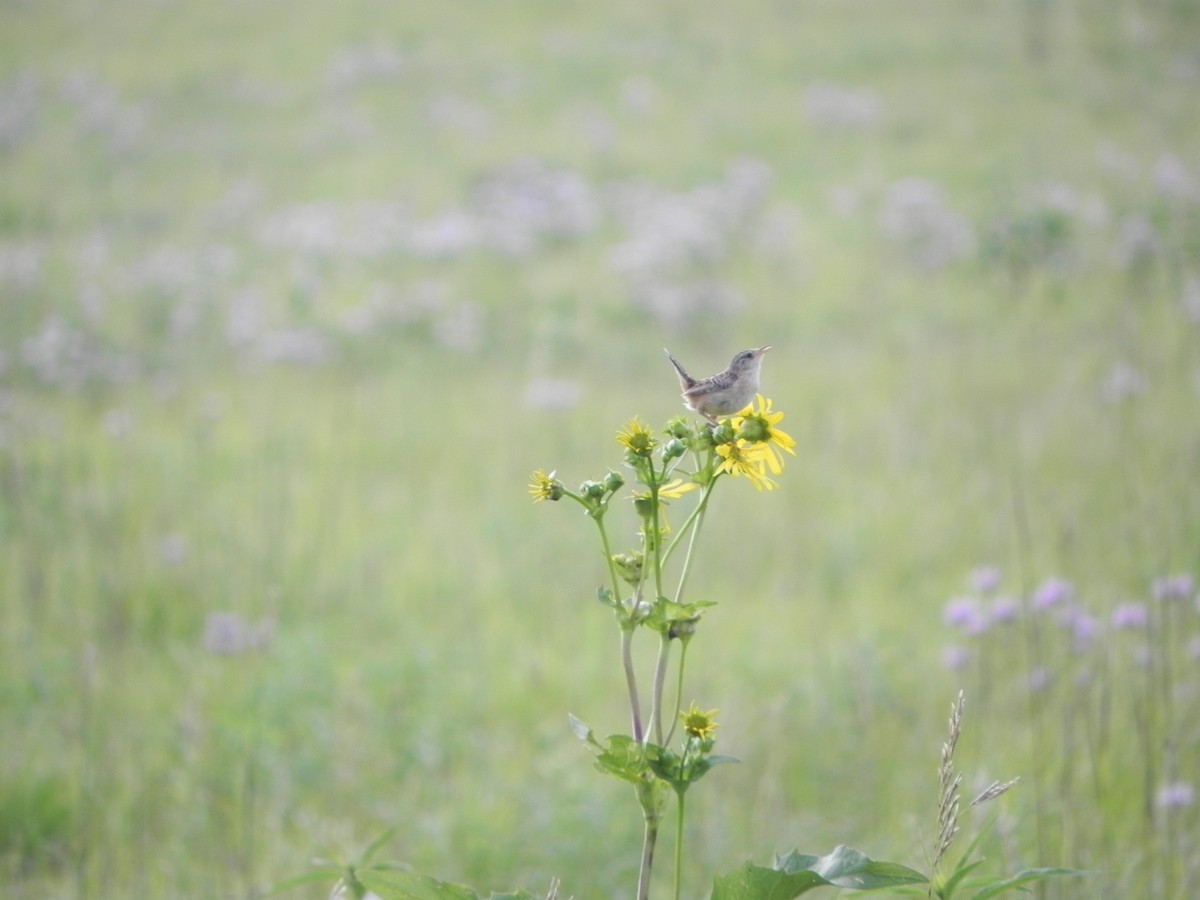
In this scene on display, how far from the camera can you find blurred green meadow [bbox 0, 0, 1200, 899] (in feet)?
7.40

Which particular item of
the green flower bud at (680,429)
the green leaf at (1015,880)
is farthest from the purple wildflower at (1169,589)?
the green flower bud at (680,429)

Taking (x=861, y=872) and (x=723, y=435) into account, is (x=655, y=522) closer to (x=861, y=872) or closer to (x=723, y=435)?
(x=723, y=435)

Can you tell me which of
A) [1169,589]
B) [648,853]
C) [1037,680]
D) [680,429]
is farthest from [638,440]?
[1169,589]

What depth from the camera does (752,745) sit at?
2590 mm

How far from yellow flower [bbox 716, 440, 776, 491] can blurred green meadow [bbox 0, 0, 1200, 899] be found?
0.69m

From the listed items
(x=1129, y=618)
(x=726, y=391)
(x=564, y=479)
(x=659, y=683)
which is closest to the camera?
(x=659, y=683)

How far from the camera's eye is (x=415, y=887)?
3.26ft

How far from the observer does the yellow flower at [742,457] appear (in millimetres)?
975

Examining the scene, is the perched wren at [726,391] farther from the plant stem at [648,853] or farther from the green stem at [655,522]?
the plant stem at [648,853]

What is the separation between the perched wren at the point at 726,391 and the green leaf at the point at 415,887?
534mm

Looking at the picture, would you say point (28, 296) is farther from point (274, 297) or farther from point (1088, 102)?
point (1088, 102)

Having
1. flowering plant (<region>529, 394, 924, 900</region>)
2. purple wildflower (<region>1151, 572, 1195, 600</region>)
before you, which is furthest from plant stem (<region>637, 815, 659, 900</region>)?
purple wildflower (<region>1151, 572, 1195, 600</region>)

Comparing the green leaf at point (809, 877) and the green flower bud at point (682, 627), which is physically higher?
the green flower bud at point (682, 627)

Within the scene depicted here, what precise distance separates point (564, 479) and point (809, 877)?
310 cm
